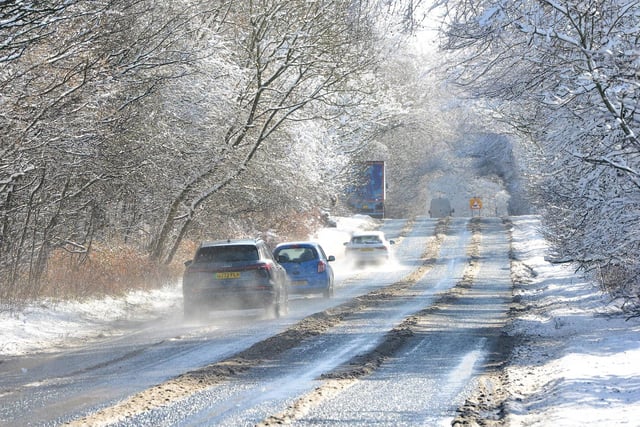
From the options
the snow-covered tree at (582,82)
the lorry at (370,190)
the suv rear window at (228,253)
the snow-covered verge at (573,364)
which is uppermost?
the lorry at (370,190)

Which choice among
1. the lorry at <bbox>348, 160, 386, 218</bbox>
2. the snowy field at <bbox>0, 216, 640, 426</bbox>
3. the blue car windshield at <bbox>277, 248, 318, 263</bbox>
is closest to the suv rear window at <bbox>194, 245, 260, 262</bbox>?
the snowy field at <bbox>0, 216, 640, 426</bbox>

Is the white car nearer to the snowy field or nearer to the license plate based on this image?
the snowy field

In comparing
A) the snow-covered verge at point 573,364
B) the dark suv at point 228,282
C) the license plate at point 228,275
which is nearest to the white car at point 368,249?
the snow-covered verge at point 573,364

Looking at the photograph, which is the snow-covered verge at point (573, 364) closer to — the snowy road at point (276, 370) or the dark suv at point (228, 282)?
the snowy road at point (276, 370)

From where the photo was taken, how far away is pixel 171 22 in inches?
918

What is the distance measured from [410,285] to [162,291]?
9.08 meters

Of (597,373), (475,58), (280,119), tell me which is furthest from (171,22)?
(597,373)

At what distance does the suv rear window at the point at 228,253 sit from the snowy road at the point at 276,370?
4.32 feet

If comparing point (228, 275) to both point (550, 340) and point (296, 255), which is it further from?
point (296, 255)

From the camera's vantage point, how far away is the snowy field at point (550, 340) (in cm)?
920

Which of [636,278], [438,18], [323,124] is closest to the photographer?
[438,18]

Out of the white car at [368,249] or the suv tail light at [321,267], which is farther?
the white car at [368,249]

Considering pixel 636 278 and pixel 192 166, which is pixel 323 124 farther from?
pixel 636 278

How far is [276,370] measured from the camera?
39.2 ft
